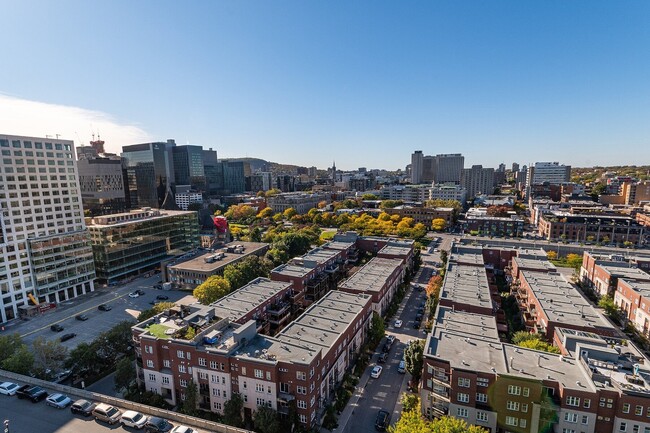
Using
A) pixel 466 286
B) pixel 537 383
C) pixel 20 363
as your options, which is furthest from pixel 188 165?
pixel 537 383

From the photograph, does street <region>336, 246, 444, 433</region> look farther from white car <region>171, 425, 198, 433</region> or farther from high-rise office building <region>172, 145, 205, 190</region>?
high-rise office building <region>172, 145, 205, 190</region>

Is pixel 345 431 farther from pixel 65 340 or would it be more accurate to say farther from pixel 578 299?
pixel 65 340

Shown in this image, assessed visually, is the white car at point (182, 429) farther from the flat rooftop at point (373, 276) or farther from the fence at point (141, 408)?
the flat rooftop at point (373, 276)

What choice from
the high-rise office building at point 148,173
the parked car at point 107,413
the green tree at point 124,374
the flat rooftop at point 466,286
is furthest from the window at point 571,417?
the high-rise office building at point 148,173

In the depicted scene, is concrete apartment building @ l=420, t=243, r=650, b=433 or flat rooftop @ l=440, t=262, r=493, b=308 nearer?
concrete apartment building @ l=420, t=243, r=650, b=433

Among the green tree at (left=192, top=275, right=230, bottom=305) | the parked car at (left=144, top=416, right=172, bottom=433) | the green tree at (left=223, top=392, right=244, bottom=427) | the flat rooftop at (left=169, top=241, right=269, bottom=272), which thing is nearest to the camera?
the parked car at (left=144, top=416, right=172, bottom=433)

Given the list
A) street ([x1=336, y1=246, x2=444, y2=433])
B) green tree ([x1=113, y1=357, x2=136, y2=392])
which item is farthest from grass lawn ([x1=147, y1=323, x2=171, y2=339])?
street ([x1=336, y1=246, x2=444, y2=433])
